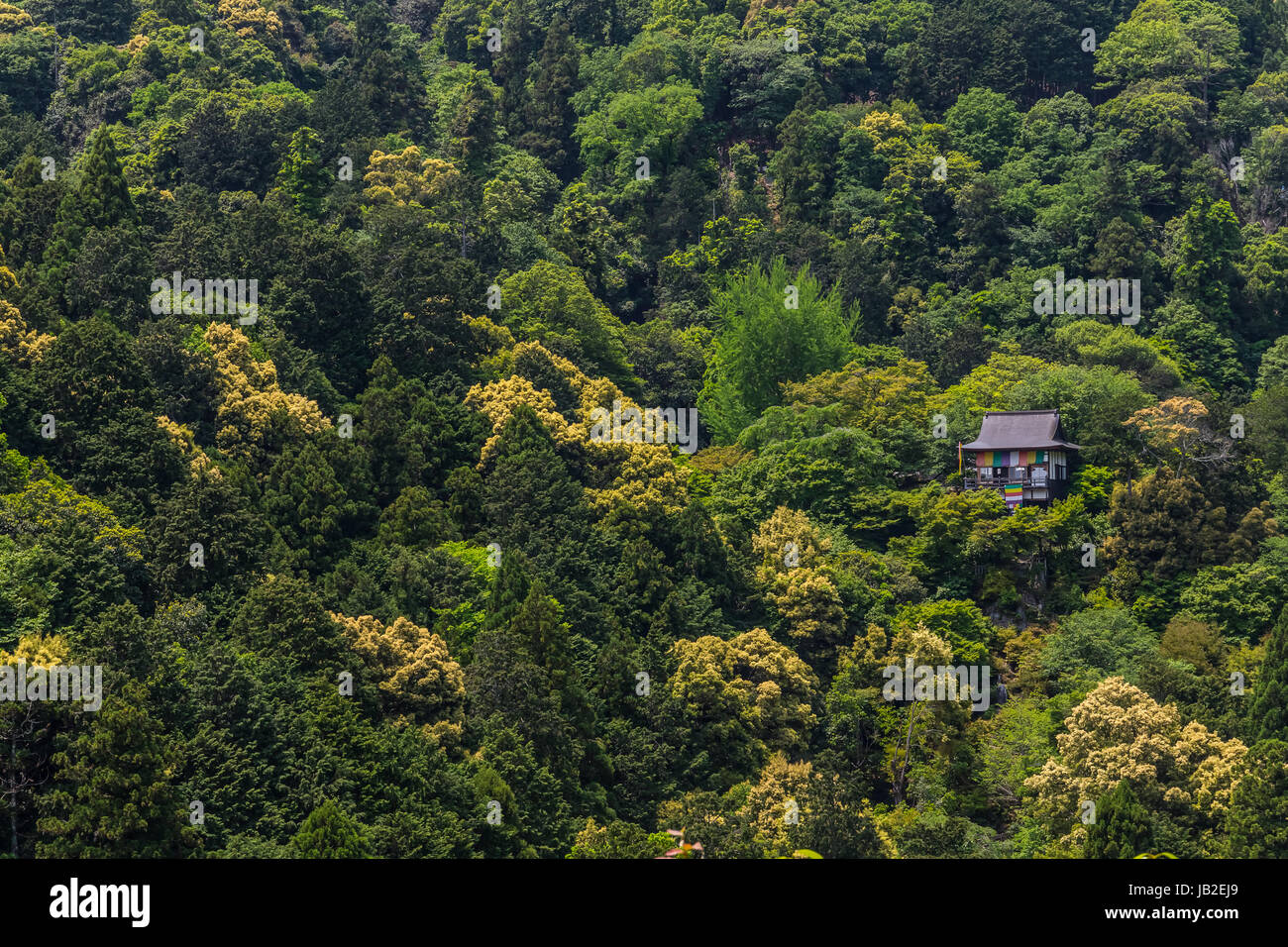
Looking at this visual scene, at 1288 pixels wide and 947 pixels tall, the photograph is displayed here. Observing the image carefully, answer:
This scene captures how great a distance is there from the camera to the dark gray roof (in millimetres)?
68562

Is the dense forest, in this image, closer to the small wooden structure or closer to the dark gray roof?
the small wooden structure

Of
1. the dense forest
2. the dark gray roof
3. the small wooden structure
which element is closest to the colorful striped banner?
the small wooden structure

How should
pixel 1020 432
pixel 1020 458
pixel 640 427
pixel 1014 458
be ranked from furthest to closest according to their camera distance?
1. pixel 640 427
2. pixel 1020 432
3. pixel 1014 458
4. pixel 1020 458

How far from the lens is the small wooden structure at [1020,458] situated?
6844 cm

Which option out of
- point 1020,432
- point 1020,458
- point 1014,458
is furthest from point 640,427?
point 1020,458

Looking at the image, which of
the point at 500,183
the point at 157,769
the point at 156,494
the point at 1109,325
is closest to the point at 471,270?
the point at 500,183

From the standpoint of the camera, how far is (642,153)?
99500 millimetres

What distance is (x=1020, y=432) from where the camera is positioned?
69125mm

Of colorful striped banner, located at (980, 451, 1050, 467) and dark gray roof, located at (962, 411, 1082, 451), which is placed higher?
dark gray roof, located at (962, 411, 1082, 451)

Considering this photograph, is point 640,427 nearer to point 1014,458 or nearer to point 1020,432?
point 1014,458

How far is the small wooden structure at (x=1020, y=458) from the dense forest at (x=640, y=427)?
123 centimetres

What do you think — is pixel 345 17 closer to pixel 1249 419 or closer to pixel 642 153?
pixel 642 153

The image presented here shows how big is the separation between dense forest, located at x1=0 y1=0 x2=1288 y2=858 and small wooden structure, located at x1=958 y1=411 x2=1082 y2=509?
1226 millimetres

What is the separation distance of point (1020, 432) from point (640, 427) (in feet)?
48.5
